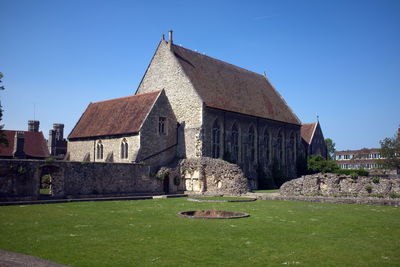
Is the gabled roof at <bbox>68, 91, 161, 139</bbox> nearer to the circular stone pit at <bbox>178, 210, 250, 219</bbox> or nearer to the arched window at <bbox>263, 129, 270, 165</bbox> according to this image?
the arched window at <bbox>263, 129, 270, 165</bbox>

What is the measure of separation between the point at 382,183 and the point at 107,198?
2026 cm

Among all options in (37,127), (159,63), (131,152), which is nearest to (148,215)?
(131,152)

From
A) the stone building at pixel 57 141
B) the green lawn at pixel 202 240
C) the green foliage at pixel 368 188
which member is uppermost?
the stone building at pixel 57 141

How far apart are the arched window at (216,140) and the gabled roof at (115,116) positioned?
267 inches

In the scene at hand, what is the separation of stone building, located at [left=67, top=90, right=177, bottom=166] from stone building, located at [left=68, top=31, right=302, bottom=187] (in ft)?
0.31

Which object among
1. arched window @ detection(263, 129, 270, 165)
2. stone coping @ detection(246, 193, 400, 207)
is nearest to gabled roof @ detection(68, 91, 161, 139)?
stone coping @ detection(246, 193, 400, 207)

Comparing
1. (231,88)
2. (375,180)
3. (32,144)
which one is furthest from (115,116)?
(375,180)

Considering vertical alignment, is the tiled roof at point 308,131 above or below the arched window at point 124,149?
above

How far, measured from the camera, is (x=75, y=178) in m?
29.9

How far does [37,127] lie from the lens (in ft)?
185

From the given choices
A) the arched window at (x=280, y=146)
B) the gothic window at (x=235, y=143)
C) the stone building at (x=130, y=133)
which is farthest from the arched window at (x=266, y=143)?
the stone building at (x=130, y=133)

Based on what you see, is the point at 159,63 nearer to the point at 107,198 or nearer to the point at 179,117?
the point at 179,117

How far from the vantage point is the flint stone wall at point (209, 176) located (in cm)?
3547

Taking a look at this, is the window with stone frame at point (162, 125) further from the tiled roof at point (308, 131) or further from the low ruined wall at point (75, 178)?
the tiled roof at point (308, 131)
